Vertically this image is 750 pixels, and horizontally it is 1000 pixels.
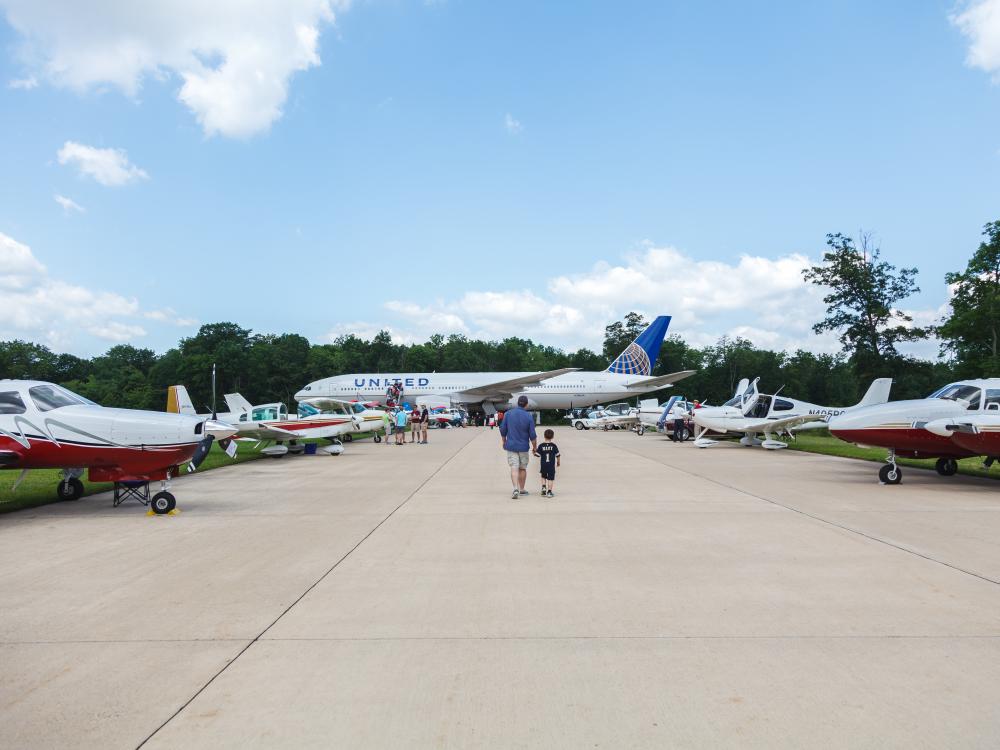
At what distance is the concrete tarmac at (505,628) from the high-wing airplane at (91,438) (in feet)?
2.45

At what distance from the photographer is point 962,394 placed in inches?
527

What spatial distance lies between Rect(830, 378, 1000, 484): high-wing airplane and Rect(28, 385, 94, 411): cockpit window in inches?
518

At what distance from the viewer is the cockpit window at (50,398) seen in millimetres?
10203

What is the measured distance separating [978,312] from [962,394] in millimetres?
37500

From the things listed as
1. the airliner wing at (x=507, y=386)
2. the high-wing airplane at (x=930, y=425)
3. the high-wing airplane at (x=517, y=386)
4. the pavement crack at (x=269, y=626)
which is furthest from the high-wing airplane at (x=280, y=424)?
the high-wing airplane at (x=517, y=386)

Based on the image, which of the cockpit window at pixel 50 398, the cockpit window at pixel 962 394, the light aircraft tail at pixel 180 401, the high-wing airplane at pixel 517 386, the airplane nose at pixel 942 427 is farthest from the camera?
the high-wing airplane at pixel 517 386

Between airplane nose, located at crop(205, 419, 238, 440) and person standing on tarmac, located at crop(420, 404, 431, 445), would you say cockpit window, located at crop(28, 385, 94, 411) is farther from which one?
person standing on tarmac, located at crop(420, 404, 431, 445)

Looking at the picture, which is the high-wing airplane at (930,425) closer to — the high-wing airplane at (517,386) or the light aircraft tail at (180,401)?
the light aircraft tail at (180,401)

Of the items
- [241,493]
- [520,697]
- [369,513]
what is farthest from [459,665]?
[241,493]

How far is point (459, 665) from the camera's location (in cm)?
411

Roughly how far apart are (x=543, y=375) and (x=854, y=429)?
37.3 m

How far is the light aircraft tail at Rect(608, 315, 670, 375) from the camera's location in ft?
173

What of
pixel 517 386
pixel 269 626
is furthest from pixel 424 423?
pixel 517 386

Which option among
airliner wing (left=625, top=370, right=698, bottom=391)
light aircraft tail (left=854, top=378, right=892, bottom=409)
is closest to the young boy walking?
light aircraft tail (left=854, top=378, right=892, bottom=409)
